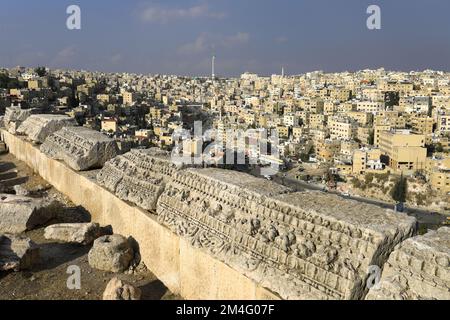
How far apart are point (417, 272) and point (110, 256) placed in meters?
2.71

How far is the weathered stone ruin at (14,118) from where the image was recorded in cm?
963

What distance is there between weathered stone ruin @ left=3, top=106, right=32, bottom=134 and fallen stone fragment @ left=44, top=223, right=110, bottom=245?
5.39 meters

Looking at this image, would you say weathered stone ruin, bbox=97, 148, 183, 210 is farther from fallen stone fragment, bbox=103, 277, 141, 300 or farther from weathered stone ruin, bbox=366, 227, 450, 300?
weathered stone ruin, bbox=366, 227, 450, 300

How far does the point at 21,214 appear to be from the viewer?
16.8 ft

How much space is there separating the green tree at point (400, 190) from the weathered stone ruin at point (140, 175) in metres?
38.7

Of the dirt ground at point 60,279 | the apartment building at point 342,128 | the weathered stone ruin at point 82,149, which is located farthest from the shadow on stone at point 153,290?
the apartment building at point 342,128

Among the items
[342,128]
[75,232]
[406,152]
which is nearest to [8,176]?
[75,232]

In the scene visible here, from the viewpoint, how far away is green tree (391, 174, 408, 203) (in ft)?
132

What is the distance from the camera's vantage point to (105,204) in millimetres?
5305

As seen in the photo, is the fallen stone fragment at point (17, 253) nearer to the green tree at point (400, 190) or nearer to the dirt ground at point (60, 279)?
the dirt ground at point (60, 279)

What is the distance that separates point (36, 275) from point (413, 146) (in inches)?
1842

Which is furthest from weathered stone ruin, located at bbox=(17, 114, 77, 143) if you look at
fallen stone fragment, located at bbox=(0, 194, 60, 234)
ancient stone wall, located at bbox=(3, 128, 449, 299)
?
ancient stone wall, located at bbox=(3, 128, 449, 299)

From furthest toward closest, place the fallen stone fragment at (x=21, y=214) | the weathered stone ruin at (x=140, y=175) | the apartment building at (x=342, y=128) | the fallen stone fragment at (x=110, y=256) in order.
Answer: the apartment building at (x=342, y=128)
the fallen stone fragment at (x=21, y=214)
the weathered stone ruin at (x=140, y=175)
the fallen stone fragment at (x=110, y=256)
